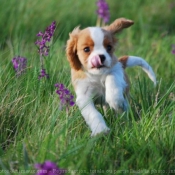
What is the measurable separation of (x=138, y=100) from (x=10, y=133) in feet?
3.93

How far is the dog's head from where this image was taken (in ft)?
12.1

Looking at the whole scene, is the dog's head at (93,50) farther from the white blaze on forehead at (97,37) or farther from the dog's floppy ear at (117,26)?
the dog's floppy ear at (117,26)

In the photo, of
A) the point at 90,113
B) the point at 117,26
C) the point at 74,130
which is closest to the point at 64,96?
the point at 74,130

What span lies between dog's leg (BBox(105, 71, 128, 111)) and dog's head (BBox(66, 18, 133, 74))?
0.26 ft

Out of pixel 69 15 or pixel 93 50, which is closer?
pixel 93 50

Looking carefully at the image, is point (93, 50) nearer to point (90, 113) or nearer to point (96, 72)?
point (96, 72)

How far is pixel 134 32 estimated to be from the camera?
7.11 meters

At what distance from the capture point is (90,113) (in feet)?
12.0

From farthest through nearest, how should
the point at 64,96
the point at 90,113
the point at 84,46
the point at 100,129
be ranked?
the point at 84,46
the point at 90,113
the point at 100,129
the point at 64,96

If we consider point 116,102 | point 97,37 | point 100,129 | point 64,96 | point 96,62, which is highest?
point 97,37

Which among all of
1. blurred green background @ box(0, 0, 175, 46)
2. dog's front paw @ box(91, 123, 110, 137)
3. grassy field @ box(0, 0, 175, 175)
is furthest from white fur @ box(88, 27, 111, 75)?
blurred green background @ box(0, 0, 175, 46)

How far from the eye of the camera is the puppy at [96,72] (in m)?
3.67

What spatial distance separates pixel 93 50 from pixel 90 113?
16.5 inches

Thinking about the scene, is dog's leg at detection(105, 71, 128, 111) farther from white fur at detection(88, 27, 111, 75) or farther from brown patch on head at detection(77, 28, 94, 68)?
brown patch on head at detection(77, 28, 94, 68)
